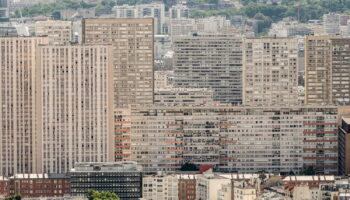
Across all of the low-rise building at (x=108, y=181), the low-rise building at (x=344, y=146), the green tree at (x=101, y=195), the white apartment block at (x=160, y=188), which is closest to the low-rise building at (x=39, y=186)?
the low-rise building at (x=108, y=181)

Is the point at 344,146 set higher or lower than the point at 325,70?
lower

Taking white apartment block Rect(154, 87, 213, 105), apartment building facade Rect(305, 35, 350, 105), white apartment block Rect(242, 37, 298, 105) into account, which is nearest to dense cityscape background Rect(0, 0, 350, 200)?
white apartment block Rect(242, 37, 298, 105)

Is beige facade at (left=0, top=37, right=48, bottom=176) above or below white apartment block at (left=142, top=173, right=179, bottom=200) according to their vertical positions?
above

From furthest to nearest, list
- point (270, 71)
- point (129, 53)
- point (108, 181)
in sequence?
point (129, 53) < point (270, 71) < point (108, 181)

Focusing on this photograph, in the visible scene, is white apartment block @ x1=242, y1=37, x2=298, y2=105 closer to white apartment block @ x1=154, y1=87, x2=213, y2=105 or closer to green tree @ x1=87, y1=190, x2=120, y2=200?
white apartment block @ x1=154, y1=87, x2=213, y2=105

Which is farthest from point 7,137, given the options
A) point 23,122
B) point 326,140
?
point 326,140

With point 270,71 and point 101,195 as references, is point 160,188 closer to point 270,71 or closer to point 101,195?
point 101,195

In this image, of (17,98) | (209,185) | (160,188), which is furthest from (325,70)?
(209,185)
